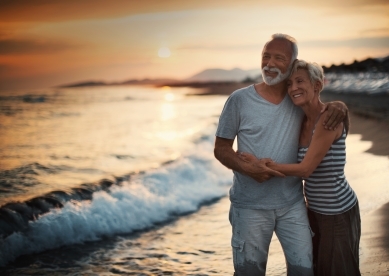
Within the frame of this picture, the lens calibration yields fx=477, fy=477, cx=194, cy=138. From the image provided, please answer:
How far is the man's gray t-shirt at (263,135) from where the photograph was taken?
3701mm

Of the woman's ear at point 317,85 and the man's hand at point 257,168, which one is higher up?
the woman's ear at point 317,85

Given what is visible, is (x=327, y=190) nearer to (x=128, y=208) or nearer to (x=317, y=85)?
(x=317, y=85)

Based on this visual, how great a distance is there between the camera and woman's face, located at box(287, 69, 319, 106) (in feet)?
12.1

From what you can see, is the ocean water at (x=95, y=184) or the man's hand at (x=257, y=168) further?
the ocean water at (x=95, y=184)

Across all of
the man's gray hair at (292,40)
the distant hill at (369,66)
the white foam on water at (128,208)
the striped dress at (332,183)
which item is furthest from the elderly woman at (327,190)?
the distant hill at (369,66)

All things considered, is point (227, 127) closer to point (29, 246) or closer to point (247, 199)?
point (247, 199)

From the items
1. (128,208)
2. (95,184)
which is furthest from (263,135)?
(95,184)

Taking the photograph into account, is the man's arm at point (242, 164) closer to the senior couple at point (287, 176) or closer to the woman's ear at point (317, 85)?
the senior couple at point (287, 176)

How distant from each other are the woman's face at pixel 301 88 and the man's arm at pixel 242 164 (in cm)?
55

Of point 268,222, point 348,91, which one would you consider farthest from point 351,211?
point 348,91

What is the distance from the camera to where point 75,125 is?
28188 mm

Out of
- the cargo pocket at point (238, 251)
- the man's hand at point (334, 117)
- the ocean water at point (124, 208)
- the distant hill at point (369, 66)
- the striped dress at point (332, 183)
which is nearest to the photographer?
the man's hand at point (334, 117)

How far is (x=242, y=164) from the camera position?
12.0ft

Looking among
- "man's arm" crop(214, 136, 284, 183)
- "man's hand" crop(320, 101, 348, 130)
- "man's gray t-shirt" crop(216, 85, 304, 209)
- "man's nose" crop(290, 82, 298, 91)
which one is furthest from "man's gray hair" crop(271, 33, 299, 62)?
"man's arm" crop(214, 136, 284, 183)
